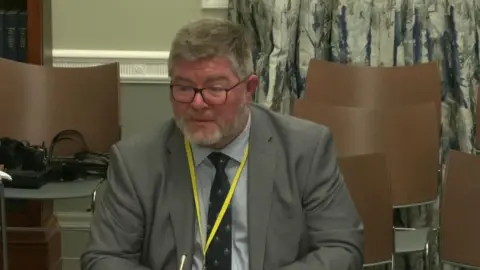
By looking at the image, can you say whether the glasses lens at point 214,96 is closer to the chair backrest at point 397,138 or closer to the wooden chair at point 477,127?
the chair backrest at point 397,138

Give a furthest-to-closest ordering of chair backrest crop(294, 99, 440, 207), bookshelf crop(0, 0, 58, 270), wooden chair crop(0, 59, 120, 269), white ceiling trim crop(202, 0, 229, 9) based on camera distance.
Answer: white ceiling trim crop(202, 0, 229, 9), bookshelf crop(0, 0, 58, 270), wooden chair crop(0, 59, 120, 269), chair backrest crop(294, 99, 440, 207)

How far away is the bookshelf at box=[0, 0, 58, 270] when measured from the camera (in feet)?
11.2

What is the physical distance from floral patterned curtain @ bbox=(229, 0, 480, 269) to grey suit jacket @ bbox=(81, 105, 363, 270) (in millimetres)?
1558

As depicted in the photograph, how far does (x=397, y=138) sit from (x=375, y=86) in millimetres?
337

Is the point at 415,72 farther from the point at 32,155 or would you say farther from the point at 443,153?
the point at 32,155

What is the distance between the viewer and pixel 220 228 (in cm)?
191

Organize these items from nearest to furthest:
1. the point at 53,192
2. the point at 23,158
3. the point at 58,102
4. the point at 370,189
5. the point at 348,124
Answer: the point at 370,189 → the point at 53,192 → the point at 23,158 → the point at 348,124 → the point at 58,102

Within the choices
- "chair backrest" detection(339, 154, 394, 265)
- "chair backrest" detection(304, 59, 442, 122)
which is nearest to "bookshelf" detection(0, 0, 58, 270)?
"chair backrest" detection(304, 59, 442, 122)

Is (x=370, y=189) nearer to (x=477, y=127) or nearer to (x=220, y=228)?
(x=220, y=228)

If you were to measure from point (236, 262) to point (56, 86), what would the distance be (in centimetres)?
155

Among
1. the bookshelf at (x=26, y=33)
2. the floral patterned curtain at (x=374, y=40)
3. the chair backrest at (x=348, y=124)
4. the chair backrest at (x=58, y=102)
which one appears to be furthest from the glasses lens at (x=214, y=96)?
the bookshelf at (x=26, y=33)

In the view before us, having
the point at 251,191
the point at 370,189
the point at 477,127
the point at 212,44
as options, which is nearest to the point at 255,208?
the point at 251,191

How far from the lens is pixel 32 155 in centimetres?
267

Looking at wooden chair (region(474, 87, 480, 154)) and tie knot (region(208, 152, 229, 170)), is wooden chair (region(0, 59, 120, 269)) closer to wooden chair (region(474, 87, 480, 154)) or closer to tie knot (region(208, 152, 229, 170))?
tie knot (region(208, 152, 229, 170))
